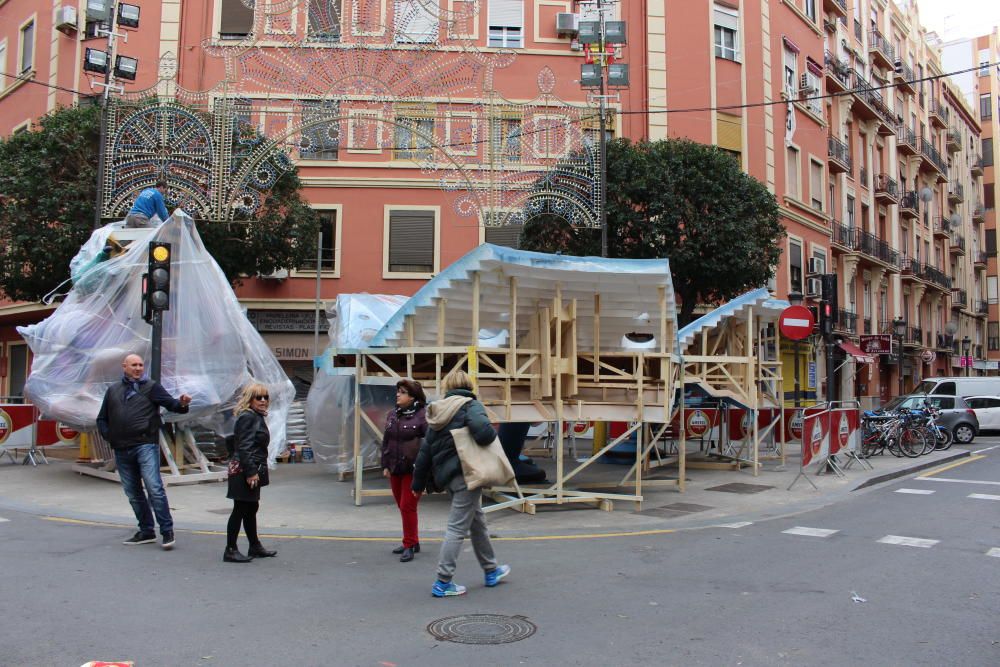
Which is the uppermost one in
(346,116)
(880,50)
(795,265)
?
(880,50)

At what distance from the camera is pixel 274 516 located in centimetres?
952

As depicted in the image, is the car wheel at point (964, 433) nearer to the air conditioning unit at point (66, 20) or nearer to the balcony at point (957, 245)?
the air conditioning unit at point (66, 20)

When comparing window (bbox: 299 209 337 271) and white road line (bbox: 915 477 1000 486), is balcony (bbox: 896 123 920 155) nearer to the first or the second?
window (bbox: 299 209 337 271)

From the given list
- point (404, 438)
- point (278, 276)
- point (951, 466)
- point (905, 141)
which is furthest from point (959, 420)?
point (905, 141)

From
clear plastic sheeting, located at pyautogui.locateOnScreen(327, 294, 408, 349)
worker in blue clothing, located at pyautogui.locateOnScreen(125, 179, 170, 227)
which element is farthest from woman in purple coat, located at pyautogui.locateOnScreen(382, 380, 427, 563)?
worker in blue clothing, located at pyautogui.locateOnScreen(125, 179, 170, 227)

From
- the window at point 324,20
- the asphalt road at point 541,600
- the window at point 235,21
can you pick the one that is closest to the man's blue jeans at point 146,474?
the asphalt road at point 541,600

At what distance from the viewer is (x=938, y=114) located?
48.5 metres

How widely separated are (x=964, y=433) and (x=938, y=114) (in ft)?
112

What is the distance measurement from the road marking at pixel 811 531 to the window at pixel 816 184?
23.8 metres

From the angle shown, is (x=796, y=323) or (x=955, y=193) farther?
(x=955, y=193)

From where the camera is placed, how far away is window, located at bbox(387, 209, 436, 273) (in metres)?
23.5

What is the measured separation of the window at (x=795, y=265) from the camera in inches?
1096

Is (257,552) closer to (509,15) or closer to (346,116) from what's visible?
(346,116)

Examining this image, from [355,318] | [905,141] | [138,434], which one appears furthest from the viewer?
[905,141]
